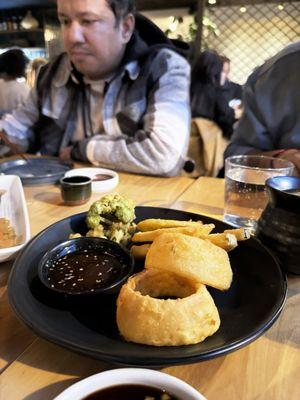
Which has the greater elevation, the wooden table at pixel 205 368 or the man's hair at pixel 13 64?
the man's hair at pixel 13 64

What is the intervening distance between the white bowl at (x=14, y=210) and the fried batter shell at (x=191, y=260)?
402mm

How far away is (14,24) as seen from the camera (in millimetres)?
7812

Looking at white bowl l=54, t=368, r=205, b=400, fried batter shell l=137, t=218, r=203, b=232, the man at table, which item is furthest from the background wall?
white bowl l=54, t=368, r=205, b=400

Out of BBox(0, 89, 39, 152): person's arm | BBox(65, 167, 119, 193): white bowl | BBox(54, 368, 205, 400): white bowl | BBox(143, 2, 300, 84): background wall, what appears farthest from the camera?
BBox(143, 2, 300, 84): background wall

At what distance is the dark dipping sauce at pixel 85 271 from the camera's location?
0.72 meters

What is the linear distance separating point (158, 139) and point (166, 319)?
4.61 ft

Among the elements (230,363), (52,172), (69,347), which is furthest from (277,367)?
(52,172)

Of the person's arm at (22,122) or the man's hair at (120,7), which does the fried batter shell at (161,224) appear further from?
the person's arm at (22,122)

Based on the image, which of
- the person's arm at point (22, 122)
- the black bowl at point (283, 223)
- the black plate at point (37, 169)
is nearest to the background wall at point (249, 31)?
the person's arm at point (22, 122)

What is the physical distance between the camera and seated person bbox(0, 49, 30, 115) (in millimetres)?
3594

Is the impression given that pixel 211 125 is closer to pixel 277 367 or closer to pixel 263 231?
pixel 263 231

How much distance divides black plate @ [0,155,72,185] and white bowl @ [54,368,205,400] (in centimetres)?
123

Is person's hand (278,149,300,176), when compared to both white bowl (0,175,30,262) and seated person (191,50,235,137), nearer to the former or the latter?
white bowl (0,175,30,262)

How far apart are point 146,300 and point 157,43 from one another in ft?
6.97
